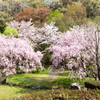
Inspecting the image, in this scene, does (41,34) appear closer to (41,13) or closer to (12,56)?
(12,56)

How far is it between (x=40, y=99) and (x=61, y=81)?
5.80 meters

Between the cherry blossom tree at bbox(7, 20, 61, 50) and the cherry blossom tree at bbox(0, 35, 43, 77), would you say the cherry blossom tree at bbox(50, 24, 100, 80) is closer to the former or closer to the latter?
the cherry blossom tree at bbox(0, 35, 43, 77)

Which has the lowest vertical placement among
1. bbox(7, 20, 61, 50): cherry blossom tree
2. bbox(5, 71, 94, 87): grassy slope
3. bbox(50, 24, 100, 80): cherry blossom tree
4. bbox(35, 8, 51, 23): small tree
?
bbox(5, 71, 94, 87): grassy slope

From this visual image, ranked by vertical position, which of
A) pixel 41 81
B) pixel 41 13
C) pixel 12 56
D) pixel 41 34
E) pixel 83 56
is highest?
pixel 41 13

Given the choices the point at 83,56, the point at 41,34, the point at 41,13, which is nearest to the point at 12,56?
the point at 83,56

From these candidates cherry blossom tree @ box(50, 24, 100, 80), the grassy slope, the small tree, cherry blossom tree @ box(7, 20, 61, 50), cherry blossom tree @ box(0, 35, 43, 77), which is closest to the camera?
cherry blossom tree @ box(50, 24, 100, 80)

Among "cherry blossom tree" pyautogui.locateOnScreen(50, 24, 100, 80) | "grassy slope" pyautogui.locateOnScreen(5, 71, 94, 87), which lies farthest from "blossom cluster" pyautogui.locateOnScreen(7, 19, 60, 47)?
"cherry blossom tree" pyautogui.locateOnScreen(50, 24, 100, 80)

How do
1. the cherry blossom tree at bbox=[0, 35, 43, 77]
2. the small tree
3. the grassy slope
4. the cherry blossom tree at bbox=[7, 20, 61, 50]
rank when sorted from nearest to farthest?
1. the grassy slope
2. the cherry blossom tree at bbox=[0, 35, 43, 77]
3. the cherry blossom tree at bbox=[7, 20, 61, 50]
4. the small tree

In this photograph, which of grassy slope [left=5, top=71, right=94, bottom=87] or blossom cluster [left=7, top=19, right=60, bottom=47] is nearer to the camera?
grassy slope [left=5, top=71, right=94, bottom=87]

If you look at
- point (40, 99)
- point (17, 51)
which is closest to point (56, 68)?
point (17, 51)

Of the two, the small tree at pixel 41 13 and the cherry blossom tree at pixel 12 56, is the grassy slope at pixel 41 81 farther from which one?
the small tree at pixel 41 13

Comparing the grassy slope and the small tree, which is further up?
the small tree

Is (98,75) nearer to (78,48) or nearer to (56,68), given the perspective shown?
(78,48)

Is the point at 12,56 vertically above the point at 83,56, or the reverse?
the point at 12,56
